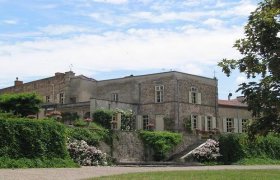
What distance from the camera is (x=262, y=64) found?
7.17 meters

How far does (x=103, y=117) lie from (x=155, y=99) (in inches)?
271

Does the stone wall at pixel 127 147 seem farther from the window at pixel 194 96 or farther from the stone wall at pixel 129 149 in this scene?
the window at pixel 194 96

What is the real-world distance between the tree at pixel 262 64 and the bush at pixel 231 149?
1015 inches

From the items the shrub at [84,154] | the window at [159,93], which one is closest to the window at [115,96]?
the window at [159,93]

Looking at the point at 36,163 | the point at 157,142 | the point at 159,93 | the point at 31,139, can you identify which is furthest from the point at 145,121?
the point at 36,163

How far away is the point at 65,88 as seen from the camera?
48.7 m

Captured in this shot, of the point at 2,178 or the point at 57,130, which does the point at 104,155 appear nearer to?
the point at 57,130

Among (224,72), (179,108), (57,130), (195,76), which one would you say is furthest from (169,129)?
(224,72)

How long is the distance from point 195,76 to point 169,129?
6283mm

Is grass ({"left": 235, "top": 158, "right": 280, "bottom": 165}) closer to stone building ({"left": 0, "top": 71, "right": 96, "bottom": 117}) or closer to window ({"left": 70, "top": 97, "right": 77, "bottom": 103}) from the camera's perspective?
stone building ({"left": 0, "top": 71, "right": 96, "bottom": 117})

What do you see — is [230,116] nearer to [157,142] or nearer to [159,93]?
[159,93]

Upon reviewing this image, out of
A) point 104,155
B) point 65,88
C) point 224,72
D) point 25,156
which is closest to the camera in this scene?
point 224,72

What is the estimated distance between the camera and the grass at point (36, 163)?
69.0 feet

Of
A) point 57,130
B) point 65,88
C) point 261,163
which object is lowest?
point 261,163
